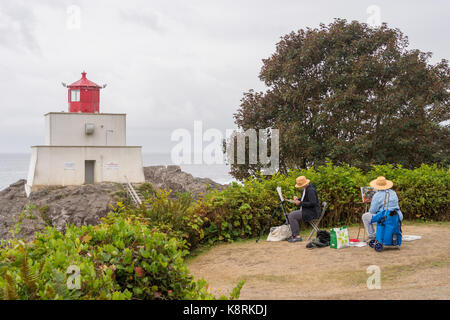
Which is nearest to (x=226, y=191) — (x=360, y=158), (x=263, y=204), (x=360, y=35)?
(x=263, y=204)

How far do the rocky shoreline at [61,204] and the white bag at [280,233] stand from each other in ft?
46.9

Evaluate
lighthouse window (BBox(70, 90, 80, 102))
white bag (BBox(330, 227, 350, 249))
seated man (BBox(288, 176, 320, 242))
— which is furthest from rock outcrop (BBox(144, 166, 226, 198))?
white bag (BBox(330, 227, 350, 249))

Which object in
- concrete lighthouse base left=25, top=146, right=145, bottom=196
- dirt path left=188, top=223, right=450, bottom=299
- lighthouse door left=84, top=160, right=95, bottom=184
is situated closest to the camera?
dirt path left=188, top=223, right=450, bottom=299

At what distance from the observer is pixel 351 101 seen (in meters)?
21.0

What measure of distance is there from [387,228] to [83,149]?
27.6m

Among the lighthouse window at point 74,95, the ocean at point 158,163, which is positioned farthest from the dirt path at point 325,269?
the ocean at point 158,163

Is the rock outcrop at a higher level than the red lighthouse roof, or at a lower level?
lower

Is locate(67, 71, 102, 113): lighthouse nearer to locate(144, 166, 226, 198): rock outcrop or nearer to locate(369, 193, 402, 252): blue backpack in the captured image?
locate(144, 166, 226, 198): rock outcrop

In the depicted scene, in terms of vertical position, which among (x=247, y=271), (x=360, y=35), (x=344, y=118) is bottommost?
(x=247, y=271)

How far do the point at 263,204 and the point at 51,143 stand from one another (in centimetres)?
2573

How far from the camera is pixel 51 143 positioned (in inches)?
1292

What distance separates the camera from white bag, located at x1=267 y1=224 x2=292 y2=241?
10023 millimetres

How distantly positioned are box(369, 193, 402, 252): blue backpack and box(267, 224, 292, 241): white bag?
2123 mm

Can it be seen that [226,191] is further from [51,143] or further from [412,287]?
[51,143]
